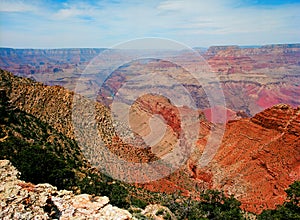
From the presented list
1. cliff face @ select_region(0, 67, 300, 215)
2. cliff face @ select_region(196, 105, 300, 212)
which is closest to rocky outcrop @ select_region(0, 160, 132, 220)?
cliff face @ select_region(0, 67, 300, 215)

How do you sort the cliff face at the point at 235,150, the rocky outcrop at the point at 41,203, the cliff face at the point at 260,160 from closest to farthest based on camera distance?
the rocky outcrop at the point at 41,203, the cliff face at the point at 235,150, the cliff face at the point at 260,160

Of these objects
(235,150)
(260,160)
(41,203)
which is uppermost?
(41,203)

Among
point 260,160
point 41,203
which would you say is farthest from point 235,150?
point 41,203

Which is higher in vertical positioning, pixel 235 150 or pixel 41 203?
pixel 41 203

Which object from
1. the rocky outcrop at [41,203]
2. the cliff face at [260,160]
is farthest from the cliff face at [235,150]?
the rocky outcrop at [41,203]

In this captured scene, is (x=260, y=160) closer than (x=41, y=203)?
No

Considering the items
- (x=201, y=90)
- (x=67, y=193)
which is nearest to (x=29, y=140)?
(x=67, y=193)

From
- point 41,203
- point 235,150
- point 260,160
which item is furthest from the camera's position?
point 235,150

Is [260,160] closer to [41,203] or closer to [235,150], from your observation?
[235,150]

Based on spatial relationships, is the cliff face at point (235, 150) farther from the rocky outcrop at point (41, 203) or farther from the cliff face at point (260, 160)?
the rocky outcrop at point (41, 203)
